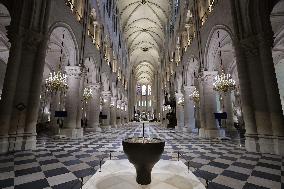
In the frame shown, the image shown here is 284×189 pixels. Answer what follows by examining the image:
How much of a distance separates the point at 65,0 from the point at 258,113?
1132 cm

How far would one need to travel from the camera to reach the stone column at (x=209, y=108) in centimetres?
1128

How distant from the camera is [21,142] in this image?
267 inches

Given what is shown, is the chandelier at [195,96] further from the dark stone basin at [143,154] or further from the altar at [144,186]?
the dark stone basin at [143,154]

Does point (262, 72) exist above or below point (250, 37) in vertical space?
below

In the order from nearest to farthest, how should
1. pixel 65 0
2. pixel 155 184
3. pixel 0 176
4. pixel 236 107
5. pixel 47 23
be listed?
pixel 155 184 → pixel 0 176 → pixel 47 23 → pixel 65 0 → pixel 236 107

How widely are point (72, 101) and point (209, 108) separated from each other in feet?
28.9

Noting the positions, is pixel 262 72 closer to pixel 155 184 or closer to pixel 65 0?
pixel 155 184

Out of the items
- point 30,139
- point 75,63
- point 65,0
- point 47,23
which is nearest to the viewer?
point 30,139

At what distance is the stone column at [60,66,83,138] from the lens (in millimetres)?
11367

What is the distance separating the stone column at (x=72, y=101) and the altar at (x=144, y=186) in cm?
781

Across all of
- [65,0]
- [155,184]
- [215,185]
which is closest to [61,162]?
[155,184]

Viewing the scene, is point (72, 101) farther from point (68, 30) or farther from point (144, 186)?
point (144, 186)

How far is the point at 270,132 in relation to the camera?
649 cm

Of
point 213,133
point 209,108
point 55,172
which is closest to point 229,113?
point 209,108
